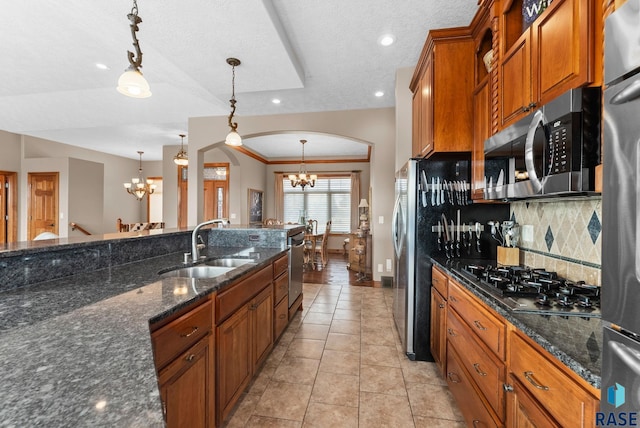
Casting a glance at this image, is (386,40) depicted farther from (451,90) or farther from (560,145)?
(560,145)

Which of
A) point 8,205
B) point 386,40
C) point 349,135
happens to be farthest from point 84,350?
point 8,205

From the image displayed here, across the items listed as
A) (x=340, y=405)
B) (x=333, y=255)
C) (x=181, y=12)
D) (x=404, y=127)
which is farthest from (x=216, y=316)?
(x=333, y=255)

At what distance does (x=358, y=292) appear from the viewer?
4.39m

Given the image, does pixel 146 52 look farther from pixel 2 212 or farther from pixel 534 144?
pixel 2 212

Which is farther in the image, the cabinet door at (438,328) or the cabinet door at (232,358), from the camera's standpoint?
the cabinet door at (438,328)

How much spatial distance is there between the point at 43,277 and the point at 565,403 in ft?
7.24

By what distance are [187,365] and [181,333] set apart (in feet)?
0.53

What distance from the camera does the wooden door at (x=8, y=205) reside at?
646cm

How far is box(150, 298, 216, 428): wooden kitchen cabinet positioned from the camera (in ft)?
3.51

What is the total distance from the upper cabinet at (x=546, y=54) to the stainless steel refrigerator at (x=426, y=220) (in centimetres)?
71

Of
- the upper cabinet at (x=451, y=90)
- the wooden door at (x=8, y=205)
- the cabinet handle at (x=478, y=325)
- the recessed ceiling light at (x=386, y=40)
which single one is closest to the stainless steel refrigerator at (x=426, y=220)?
the upper cabinet at (x=451, y=90)

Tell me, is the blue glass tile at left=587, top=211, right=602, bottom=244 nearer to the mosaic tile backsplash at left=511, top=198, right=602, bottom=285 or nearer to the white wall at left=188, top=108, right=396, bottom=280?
the mosaic tile backsplash at left=511, top=198, right=602, bottom=285

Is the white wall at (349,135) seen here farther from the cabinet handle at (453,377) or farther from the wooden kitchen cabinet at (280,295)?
the cabinet handle at (453,377)

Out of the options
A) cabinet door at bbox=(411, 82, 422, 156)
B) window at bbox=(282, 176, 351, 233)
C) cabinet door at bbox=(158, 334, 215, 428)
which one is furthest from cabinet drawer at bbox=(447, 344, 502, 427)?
window at bbox=(282, 176, 351, 233)
